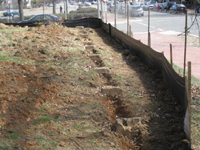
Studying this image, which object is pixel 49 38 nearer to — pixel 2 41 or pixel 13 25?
pixel 2 41

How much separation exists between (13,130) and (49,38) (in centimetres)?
916

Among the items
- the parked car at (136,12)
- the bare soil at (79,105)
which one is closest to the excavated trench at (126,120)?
the bare soil at (79,105)

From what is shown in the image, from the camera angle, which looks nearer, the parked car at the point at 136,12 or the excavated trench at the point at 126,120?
the excavated trench at the point at 126,120

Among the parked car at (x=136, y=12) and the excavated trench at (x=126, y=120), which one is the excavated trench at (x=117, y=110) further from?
the parked car at (x=136, y=12)

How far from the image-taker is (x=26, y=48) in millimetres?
11875

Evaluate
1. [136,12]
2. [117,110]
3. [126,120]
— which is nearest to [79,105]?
[117,110]

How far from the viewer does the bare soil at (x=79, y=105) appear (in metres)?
5.04

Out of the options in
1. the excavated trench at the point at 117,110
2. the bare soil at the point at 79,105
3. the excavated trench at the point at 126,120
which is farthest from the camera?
the excavated trench at the point at 117,110

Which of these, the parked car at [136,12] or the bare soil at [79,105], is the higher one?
the parked car at [136,12]

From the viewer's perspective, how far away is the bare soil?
16.5ft

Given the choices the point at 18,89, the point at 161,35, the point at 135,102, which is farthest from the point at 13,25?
the point at 135,102

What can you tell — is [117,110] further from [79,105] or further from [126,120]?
[126,120]

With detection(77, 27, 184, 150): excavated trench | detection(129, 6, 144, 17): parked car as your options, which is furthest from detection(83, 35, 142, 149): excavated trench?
detection(129, 6, 144, 17): parked car

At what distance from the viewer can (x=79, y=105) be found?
6.66m
